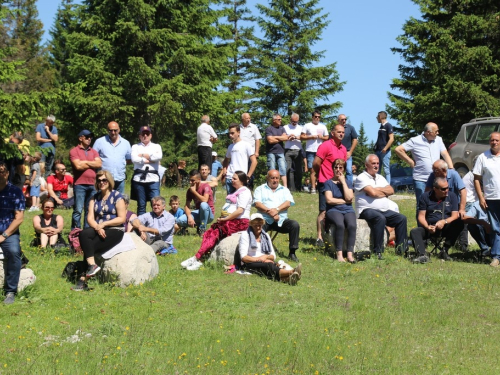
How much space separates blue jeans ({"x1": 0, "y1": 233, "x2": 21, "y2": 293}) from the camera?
867cm

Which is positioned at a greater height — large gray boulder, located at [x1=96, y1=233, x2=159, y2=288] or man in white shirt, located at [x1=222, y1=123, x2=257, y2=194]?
man in white shirt, located at [x1=222, y1=123, x2=257, y2=194]

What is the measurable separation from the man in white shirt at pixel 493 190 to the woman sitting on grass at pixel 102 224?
18.9ft

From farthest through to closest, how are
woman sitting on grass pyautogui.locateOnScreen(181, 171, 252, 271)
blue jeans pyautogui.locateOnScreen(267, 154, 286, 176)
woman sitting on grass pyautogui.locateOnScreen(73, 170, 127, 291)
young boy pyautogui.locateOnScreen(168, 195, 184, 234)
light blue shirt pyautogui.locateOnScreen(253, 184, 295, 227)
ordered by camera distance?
blue jeans pyautogui.locateOnScreen(267, 154, 286, 176) < young boy pyautogui.locateOnScreen(168, 195, 184, 234) < light blue shirt pyautogui.locateOnScreen(253, 184, 295, 227) < woman sitting on grass pyautogui.locateOnScreen(181, 171, 252, 271) < woman sitting on grass pyautogui.locateOnScreen(73, 170, 127, 291)

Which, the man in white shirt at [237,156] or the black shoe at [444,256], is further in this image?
the man in white shirt at [237,156]

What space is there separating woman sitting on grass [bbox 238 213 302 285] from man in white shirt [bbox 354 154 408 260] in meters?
2.34

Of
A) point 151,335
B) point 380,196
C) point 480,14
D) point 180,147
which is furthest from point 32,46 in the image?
point 151,335

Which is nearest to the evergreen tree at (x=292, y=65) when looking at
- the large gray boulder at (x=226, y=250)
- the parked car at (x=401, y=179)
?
the parked car at (x=401, y=179)

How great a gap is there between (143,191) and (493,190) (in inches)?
238

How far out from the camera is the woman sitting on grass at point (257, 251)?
10219mm

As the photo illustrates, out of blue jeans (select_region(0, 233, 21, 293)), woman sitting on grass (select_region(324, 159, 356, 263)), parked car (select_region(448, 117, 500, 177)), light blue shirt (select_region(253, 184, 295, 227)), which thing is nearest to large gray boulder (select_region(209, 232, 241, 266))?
light blue shirt (select_region(253, 184, 295, 227))

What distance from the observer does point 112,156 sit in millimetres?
12523

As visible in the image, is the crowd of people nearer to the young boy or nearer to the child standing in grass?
the young boy

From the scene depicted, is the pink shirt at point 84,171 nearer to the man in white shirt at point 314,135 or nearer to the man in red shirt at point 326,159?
the man in red shirt at point 326,159

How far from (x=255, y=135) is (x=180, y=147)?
94.2ft
